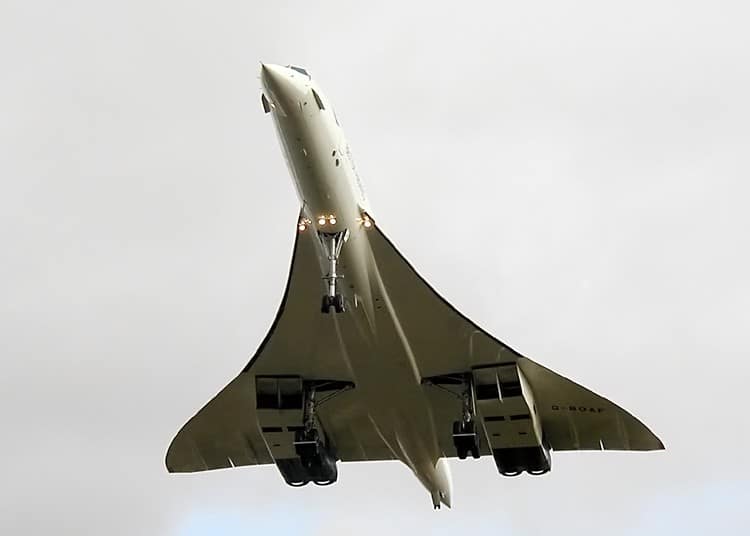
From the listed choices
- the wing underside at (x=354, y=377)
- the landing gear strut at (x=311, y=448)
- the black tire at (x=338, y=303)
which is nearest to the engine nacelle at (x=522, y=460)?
the wing underside at (x=354, y=377)

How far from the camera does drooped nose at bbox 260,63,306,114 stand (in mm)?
19578

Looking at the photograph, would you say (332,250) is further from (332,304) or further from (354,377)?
(354,377)

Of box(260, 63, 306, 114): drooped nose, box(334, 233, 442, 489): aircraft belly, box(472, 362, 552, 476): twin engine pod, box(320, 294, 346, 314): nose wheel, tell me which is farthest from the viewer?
box(472, 362, 552, 476): twin engine pod

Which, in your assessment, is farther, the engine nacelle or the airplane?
the engine nacelle

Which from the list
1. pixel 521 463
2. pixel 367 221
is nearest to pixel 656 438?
pixel 521 463

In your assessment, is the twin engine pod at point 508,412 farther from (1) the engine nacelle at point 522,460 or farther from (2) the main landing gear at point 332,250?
(2) the main landing gear at point 332,250

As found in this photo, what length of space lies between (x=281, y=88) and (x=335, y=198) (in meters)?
2.72

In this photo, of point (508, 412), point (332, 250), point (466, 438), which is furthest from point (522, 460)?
point (332, 250)

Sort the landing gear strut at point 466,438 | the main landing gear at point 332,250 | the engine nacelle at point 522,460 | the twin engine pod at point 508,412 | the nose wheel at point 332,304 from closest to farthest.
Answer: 1. the nose wheel at point 332,304
2. the main landing gear at point 332,250
3. the landing gear strut at point 466,438
4. the twin engine pod at point 508,412
5. the engine nacelle at point 522,460

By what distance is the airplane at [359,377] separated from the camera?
69.1 ft

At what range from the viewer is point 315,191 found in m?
20.8

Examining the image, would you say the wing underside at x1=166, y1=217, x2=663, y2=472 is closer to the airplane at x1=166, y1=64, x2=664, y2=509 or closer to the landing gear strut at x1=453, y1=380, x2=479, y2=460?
the airplane at x1=166, y1=64, x2=664, y2=509

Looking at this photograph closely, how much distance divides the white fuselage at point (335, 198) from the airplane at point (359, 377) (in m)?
0.03

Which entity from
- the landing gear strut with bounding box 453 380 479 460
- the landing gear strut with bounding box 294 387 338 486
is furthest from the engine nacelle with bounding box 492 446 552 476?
the landing gear strut with bounding box 294 387 338 486
